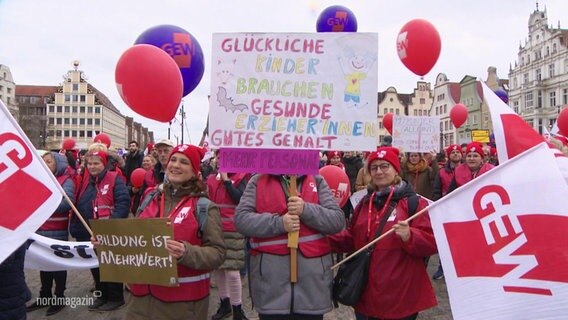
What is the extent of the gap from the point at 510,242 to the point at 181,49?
133 inches

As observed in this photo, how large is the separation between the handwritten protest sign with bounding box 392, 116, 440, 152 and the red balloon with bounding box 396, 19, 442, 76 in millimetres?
1007

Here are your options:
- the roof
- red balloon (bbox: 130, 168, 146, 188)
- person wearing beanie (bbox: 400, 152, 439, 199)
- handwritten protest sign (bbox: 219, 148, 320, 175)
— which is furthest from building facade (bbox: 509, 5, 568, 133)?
the roof

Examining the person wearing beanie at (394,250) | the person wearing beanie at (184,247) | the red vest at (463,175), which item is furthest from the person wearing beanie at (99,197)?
the red vest at (463,175)

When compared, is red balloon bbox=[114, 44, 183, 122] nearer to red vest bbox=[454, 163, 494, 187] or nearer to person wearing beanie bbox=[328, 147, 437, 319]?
person wearing beanie bbox=[328, 147, 437, 319]

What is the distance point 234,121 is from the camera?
10.8ft

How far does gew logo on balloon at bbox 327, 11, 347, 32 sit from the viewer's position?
7.61 meters

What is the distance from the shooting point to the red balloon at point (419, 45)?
800cm

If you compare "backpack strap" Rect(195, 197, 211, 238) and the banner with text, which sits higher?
"backpack strap" Rect(195, 197, 211, 238)

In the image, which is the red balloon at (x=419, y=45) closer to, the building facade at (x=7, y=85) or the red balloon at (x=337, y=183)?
the red balloon at (x=337, y=183)

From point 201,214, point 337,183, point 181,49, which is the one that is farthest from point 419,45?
point 201,214

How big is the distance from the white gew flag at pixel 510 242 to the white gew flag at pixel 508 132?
0.14 m

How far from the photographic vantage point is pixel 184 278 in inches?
121

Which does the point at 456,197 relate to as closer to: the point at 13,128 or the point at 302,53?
the point at 302,53

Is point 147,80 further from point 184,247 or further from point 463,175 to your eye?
point 463,175
